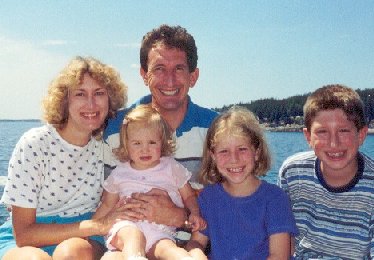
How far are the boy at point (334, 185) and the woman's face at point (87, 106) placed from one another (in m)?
1.65

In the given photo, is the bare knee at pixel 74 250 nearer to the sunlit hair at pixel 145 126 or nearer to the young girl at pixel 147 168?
the young girl at pixel 147 168

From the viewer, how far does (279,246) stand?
11.4 ft

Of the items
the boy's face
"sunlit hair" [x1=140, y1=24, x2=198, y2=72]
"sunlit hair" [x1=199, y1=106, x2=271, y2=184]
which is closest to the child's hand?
"sunlit hair" [x1=199, y1=106, x2=271, y2=184]

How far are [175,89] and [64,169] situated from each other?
130 centimetres

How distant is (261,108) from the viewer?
96625mm

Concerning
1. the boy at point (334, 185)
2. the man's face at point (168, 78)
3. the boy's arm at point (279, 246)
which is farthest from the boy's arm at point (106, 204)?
the boy at point (334, 185)

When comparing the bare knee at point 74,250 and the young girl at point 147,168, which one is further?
the young girl at point 147,168

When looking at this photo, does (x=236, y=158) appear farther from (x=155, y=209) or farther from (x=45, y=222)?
(x=45, y=222)

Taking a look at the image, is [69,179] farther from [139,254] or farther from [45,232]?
[139,254]

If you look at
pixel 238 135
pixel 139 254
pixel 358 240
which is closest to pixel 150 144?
pixel 238 135

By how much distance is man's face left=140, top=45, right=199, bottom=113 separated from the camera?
4.55m

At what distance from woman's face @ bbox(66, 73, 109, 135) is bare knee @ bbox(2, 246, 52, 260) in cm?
100

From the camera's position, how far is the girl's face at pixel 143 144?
4000 mm

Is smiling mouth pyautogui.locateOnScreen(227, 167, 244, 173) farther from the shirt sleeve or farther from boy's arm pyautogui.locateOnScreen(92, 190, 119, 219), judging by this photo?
the shirt sleeve
